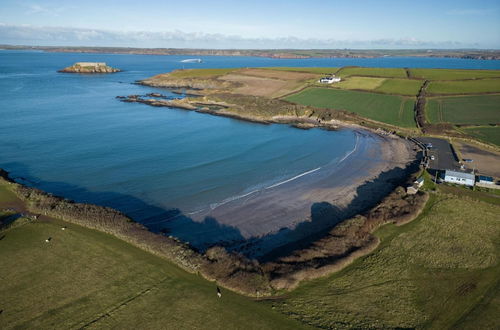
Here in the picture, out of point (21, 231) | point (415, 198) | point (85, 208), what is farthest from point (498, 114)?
point (21, 231)

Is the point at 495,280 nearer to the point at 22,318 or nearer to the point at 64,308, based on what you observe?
the point at 64,308

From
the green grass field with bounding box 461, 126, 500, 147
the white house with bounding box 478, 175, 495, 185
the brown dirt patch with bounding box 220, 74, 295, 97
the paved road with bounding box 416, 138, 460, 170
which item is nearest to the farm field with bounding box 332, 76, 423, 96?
the brown dirt patch with bounding box 220, 74, 295, 97

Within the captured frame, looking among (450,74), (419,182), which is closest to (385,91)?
(450,74)

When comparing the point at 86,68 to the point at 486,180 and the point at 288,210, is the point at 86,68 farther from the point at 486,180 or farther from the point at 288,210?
the point at 486,180

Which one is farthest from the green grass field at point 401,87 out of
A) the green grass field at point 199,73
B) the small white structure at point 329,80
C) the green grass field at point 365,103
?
the green grass field at point 199,73

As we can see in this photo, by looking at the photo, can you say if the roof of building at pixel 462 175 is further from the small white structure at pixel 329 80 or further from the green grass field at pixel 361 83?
the small white structure at pixel 329 80

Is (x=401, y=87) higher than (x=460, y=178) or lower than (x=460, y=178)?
higher
